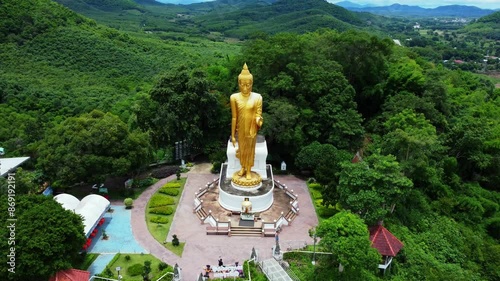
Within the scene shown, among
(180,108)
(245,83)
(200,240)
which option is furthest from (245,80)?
(200,240)

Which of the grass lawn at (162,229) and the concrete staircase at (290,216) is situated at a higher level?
the concrete staircase at (290,216)

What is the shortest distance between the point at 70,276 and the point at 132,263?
3477mm

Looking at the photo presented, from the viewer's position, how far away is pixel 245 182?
25406mm

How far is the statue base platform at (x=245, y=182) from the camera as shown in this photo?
25438 mm

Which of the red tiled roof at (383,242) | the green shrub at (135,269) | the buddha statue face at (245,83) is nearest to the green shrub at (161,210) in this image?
the green shrub at (135,269)

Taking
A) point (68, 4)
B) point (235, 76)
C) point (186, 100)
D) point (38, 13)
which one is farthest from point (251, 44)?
point (68, 4)

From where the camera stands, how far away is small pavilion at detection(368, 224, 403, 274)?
19.7 m

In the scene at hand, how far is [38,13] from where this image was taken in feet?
223

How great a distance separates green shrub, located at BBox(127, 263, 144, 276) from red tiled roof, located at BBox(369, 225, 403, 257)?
11860 millimetres

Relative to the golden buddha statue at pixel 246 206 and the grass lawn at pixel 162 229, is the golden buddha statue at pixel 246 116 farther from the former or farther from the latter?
the grass lawn at pixel 162 229

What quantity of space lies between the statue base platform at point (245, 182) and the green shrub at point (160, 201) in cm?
447

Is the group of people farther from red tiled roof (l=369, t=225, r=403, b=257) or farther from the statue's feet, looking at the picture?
the statue's feet

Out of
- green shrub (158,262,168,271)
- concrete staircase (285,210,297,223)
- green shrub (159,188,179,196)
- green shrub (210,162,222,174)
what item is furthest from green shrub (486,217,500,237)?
green shrub (158,262,168,271)

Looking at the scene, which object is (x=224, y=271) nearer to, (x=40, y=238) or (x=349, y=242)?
(x=349, y=242)
